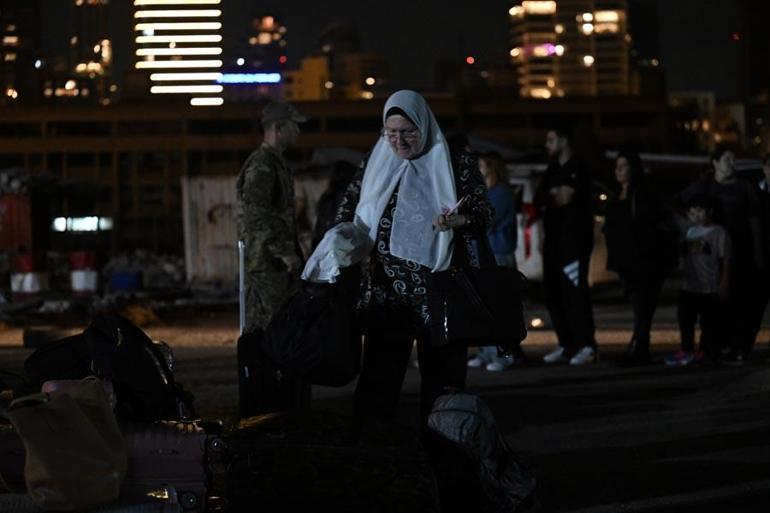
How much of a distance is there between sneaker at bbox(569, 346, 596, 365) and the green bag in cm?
781

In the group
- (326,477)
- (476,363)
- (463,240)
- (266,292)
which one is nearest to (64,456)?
(326,477)

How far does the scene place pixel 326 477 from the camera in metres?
6.22

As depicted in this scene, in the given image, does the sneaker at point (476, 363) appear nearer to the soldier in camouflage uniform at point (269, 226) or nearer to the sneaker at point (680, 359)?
the sneaker at point (680, 359)

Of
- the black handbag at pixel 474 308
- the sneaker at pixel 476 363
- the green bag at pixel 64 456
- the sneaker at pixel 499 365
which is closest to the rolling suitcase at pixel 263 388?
the black handbag at pixel 474 308

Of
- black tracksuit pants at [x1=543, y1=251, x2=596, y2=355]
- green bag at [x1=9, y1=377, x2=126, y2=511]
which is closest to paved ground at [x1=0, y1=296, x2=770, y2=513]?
black tracksuit pants at [x1=543, y1=251, x2=596, y2=355]

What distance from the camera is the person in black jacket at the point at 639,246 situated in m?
12.9

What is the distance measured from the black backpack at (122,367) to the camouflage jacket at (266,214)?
2.79m

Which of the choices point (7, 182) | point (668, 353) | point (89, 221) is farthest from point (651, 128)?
point (668, 353)

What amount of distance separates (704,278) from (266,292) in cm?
484

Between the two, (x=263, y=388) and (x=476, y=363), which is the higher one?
(x=263, y=388)

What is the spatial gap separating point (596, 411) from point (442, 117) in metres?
134

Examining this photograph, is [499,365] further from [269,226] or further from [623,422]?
[269,226]

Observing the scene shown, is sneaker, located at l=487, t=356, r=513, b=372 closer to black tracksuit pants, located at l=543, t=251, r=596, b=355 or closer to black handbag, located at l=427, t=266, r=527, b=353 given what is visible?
black tracksuit pants, located at l=543, t=251, r=596, b=355

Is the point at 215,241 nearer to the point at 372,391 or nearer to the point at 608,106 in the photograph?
the point at 372,391
